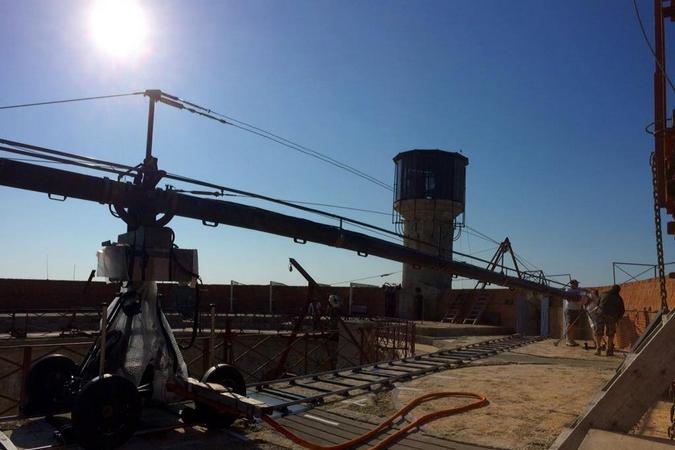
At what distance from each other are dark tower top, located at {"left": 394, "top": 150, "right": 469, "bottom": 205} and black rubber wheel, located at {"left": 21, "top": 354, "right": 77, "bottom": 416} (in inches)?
1075

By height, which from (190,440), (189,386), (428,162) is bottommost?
(190,440)

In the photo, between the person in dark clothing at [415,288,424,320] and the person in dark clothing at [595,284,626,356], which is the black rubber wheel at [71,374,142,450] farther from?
the person in dark clothing at [415,288,424,320]

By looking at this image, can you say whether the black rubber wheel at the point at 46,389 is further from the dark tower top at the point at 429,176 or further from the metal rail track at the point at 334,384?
the dark tower top at the point at 429,176

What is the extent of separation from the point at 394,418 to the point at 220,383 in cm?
209

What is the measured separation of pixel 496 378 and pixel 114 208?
6.98 m

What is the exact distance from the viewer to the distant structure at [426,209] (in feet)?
104

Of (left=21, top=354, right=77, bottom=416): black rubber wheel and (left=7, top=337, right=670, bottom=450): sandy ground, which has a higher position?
(left=21, top=354, right=77, bottom=416): black rubber wheel

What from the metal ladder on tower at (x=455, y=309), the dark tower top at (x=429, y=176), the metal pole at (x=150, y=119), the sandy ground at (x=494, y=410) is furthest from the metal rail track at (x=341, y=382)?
the dark tower top at (x=429, y=176)

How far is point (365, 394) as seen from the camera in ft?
27.0

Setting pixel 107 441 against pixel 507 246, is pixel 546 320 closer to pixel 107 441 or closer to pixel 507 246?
pixel 507 246

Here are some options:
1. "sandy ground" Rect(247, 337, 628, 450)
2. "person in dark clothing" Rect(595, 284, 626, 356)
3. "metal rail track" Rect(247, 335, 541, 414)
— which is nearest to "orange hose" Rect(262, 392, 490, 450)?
"sandy ground" Rect(247, 337, 628, 450)

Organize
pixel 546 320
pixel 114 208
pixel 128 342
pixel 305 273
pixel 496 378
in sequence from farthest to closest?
pixel 546 320 → pixel 305 273 → pixel 496 378 → pixel 114 208 → pixel 128 342

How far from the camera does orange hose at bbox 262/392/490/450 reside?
5.40 m

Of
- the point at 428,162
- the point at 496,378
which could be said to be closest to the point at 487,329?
the point at 428,162
